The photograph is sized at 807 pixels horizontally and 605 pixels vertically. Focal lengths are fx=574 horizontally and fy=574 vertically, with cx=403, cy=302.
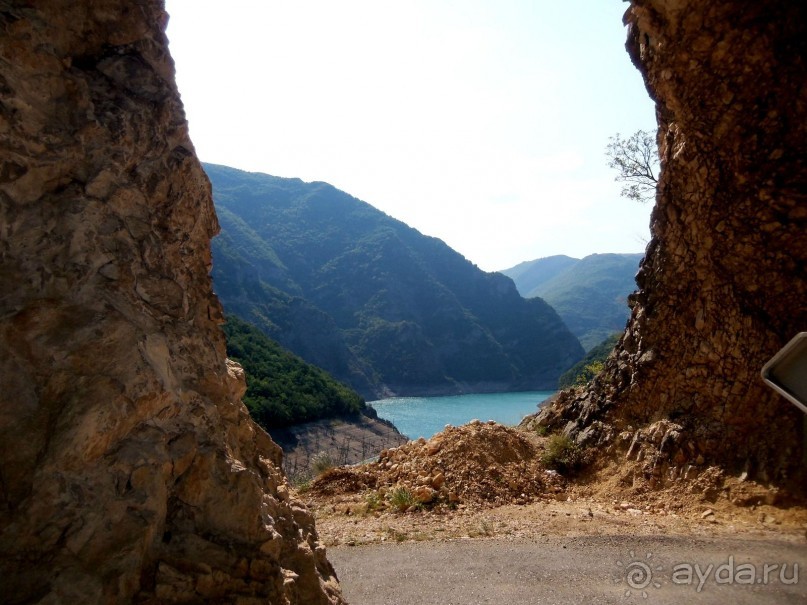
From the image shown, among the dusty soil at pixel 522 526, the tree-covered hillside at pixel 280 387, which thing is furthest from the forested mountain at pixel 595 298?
the dusty soil at pixel 522 526

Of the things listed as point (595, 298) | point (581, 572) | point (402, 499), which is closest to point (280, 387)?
point (402, 499)

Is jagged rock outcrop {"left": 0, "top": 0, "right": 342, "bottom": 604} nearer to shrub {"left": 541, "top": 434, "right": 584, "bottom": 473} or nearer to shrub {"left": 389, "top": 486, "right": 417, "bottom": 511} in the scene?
shrub {"left": 389, "top": 486, "right": 417, "bottom": 511}

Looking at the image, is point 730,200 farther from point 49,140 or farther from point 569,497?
point 49,140

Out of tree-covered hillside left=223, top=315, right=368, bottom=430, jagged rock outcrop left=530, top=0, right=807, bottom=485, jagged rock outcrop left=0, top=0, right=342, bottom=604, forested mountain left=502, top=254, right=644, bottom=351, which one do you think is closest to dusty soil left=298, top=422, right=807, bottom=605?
jagged rock outcrop left=530, top=0, right=807, bottom=485

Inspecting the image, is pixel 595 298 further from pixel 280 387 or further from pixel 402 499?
pixel 402 499

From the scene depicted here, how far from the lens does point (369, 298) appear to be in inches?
5128

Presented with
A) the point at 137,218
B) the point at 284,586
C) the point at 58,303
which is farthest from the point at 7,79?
the point at 284,586

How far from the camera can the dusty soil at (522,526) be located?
233 inches

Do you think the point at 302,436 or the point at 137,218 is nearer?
the point at 137,218

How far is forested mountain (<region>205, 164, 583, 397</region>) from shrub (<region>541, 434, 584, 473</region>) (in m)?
81.2

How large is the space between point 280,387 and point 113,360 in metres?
42.4

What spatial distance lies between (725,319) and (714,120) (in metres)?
3.21

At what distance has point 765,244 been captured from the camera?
893cm

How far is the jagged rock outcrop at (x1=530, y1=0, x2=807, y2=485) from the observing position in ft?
28.2
